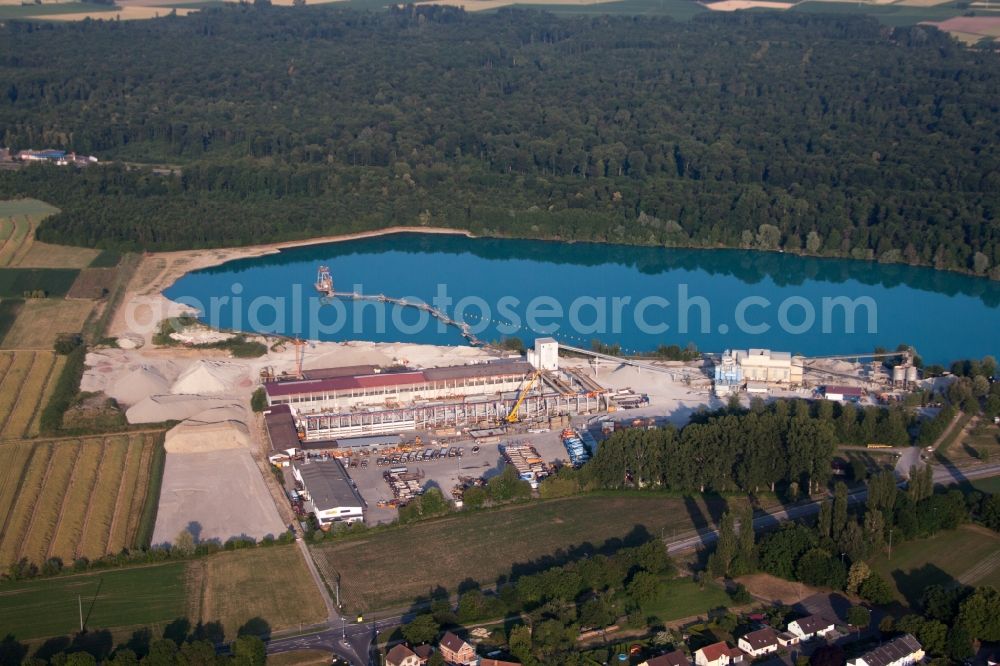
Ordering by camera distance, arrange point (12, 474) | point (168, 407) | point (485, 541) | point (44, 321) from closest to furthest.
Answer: point (485, 541) < point (12, 474) < point (168, 407) < point (44, 321)

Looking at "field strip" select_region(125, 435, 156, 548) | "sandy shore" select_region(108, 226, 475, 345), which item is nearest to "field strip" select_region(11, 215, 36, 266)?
"sandy shore" select_region(108, 226, 475, 345)

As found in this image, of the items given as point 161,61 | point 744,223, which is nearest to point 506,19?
point 161,61

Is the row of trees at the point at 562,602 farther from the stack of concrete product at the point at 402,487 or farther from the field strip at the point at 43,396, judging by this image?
the field strip at the point at 43,396

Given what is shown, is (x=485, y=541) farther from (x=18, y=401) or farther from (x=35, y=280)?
(x=35, y=280)

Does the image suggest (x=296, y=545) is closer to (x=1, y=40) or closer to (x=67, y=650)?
(x=67, y=650)

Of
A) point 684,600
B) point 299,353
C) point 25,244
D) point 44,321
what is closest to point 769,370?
point 299,353

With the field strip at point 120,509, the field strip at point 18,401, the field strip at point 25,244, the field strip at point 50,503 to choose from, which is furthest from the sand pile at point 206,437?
the field strip at point 25,244
